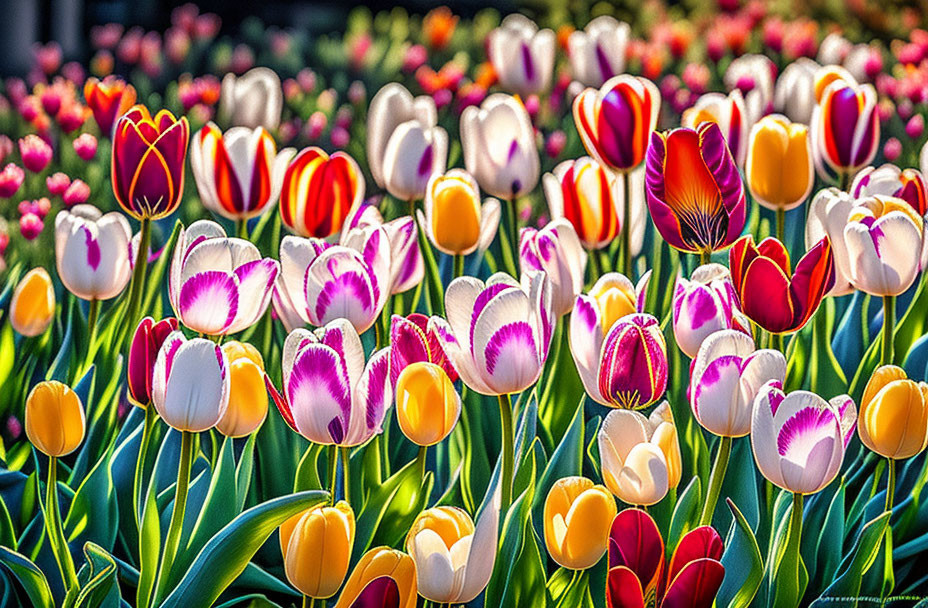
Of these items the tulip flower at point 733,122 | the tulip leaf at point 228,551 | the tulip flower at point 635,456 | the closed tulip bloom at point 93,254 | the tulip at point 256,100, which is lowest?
the tulip leaf at point 228,551

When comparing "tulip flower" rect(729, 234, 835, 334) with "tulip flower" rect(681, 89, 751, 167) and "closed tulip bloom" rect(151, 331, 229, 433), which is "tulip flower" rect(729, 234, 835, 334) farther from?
"tulip flower" rect(681, 89, 751, 167)

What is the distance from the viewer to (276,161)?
162 cm

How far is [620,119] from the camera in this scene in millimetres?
1496

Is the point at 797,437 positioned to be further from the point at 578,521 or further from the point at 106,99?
the point at 106,99

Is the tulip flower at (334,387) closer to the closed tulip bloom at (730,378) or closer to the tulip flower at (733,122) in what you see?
the closed tulip bloom at (730,378)

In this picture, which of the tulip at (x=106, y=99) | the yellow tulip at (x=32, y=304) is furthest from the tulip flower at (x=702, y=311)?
the tulip at (x=106, y=99)

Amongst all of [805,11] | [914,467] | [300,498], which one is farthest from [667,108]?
[805,11]

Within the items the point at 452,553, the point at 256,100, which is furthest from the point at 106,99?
the point at 452,553

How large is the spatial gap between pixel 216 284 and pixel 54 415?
203mm

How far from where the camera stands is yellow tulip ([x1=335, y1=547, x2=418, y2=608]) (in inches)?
35.3

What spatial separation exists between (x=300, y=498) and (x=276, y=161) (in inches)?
32.5

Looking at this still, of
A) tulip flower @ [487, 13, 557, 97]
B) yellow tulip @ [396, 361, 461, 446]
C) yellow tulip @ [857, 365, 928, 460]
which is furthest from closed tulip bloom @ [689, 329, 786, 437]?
tulip flower @ [487, 13, 557, 97]

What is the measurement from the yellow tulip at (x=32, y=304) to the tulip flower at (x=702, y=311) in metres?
0.83

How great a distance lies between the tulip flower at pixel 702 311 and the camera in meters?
1.11
